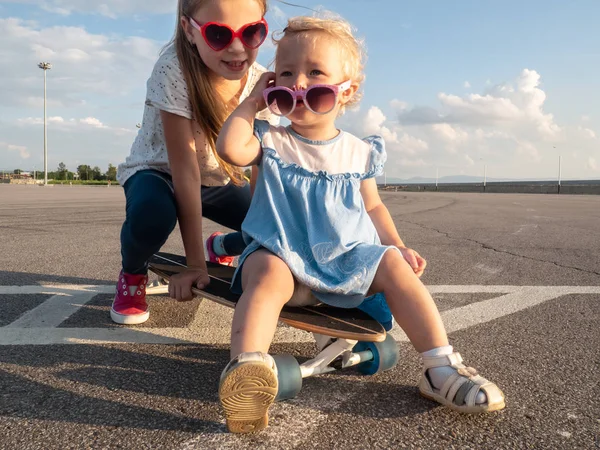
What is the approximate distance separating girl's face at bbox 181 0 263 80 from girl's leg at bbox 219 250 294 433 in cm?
102

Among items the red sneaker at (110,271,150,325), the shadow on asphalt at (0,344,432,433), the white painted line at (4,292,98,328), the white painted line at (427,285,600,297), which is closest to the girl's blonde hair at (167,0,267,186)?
the red sneaker at (110,271,150,325)

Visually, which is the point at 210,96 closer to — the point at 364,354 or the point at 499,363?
the point at 364,354

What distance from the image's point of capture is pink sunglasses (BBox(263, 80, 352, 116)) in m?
2.14

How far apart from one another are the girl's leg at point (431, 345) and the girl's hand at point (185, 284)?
31.5 inches

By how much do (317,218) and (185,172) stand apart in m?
0.81

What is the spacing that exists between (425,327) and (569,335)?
3.71 feet

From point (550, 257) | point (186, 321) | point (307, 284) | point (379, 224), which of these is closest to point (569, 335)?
point (379, 224)

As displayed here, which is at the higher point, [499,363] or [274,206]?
[274,206]

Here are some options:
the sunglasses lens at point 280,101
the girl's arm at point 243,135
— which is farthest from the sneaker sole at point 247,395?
the sunglasses lens at point 280,101

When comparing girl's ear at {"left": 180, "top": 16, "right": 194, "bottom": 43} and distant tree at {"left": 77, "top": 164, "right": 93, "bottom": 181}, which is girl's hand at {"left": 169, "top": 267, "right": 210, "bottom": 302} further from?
distant tree at {"left": 77, "top": 164, "right": 93, "bottom": 181}

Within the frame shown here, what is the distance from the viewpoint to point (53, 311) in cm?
296

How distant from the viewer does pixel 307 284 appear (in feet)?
6.56

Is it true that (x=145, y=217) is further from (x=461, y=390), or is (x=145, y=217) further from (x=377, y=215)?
(x=461, y=390)

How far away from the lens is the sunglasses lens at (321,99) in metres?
2.14
